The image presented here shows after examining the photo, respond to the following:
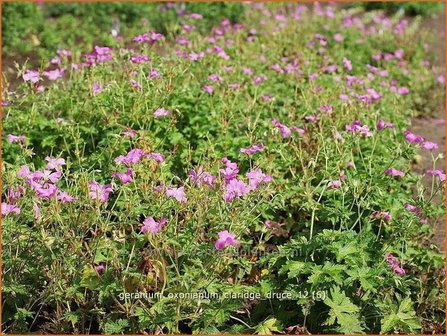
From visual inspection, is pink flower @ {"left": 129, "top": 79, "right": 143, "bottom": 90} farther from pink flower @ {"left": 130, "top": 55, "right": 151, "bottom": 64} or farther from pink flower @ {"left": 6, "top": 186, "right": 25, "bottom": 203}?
pink flower @ {"left": 6, "top": 186, "right": 25, "bottom": 203}

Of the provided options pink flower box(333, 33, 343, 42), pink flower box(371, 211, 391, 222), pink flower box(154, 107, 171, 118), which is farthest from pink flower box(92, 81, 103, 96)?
pink flower box(333, 33, 343, 42)

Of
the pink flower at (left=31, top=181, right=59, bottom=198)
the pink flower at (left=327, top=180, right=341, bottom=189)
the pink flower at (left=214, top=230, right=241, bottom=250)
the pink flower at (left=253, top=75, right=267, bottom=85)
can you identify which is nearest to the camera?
the pink flower at (left=214, top=230, right=241, bottom=250)

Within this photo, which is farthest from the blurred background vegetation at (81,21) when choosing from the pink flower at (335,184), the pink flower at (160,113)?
the pink flower at (335,184)

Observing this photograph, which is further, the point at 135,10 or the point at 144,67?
the point at 135,10

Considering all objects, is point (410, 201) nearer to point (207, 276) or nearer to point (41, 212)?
point (207, 276)

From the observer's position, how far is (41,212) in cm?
261

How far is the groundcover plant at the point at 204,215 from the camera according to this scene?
2.55 metres

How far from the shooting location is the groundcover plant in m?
2.55

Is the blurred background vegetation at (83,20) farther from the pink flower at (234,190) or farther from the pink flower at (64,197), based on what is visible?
the pink flower at (234,190)

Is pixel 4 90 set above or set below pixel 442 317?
above

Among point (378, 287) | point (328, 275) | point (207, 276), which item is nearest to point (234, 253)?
point (207, 276)

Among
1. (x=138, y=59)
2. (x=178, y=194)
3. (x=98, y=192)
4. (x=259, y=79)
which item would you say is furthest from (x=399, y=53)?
(x=98, y=192)

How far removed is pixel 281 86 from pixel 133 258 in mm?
2404

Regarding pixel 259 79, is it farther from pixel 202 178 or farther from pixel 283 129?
pixel 202 178
